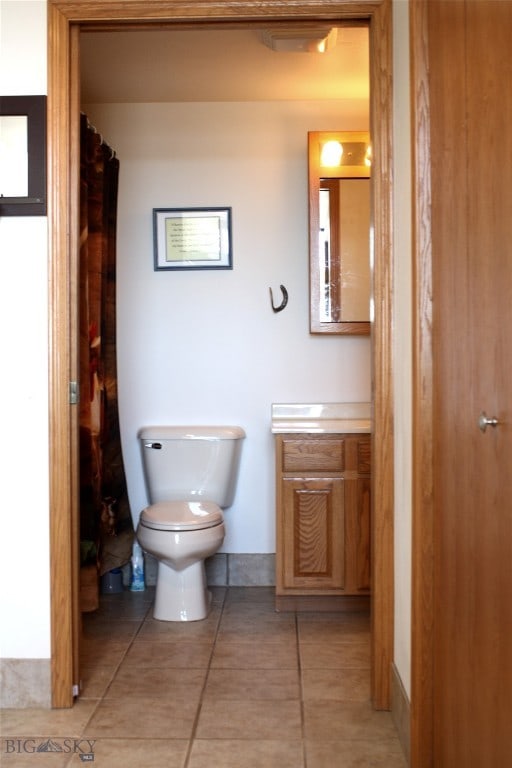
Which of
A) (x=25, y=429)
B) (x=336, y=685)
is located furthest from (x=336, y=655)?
(x=25, y=429)

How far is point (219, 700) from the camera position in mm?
2502

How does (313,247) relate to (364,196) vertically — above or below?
below

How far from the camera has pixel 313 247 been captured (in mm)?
3650

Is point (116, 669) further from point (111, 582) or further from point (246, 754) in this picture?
point (111, 582)

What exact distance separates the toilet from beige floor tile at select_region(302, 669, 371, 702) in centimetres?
74

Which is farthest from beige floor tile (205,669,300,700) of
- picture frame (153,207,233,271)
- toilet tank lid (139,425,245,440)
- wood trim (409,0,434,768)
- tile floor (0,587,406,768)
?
picture frame (153,207,233,271)

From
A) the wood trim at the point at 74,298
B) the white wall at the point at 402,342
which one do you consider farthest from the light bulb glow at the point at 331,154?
the wood trim at the point at 74,298

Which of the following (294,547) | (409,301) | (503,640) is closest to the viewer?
(503,640)

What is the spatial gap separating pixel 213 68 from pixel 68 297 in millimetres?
1419

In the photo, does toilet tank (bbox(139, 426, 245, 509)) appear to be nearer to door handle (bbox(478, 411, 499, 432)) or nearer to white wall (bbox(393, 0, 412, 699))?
white wall (bbox(393, 0, 412, 699))

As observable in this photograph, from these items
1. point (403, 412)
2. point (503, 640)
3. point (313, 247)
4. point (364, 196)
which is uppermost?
point (364, 196)

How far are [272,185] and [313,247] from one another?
382mm

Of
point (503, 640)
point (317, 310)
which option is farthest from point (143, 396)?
point (503, 640)

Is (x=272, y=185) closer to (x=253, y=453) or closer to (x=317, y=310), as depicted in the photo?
(x=317, y=310)
